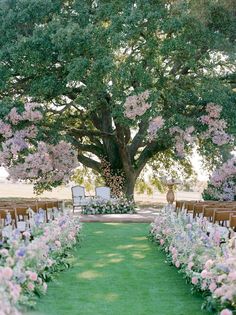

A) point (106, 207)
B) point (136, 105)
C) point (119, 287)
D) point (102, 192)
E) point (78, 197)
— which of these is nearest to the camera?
point (119, 287)

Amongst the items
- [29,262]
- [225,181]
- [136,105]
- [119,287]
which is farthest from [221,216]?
[225,181]

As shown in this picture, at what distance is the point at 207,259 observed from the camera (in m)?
6.58

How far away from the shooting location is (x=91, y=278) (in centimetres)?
770

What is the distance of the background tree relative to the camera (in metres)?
18.0

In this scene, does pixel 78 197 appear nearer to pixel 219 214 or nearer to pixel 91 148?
pixel 91 148

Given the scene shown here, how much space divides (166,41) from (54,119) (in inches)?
217

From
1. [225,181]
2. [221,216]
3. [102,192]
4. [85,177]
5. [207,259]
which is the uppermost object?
[85,177]

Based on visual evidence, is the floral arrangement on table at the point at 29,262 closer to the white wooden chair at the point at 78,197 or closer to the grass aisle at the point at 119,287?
the grass aisle at the point at 119,287

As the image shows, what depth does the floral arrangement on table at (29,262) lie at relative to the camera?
4.88m

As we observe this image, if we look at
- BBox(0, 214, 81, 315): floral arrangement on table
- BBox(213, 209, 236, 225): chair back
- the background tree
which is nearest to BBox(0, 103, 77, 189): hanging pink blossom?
the background tree

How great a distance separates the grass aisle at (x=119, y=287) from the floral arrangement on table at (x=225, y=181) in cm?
A: 949

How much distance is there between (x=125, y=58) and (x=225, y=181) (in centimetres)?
503

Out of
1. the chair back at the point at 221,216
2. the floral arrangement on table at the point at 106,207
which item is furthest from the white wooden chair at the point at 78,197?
the chair back at the point at 221,216

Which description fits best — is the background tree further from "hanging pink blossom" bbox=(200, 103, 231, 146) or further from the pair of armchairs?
the pair of armchairs
